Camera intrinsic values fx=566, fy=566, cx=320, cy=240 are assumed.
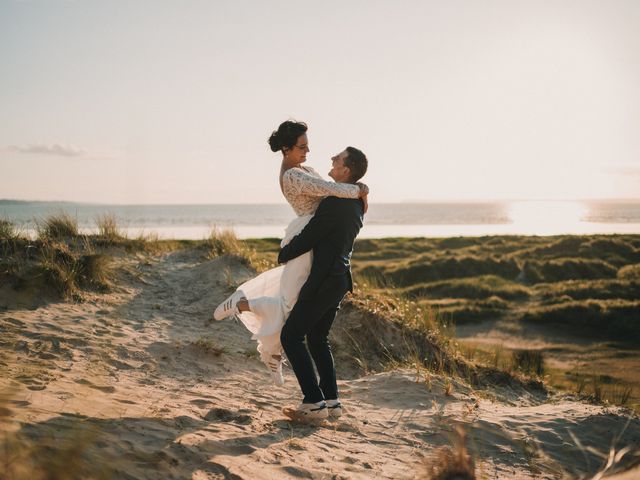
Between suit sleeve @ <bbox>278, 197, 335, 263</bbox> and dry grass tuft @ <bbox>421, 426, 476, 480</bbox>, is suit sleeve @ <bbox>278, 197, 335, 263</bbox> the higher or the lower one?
the higher one

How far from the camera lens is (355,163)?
4.77 meters

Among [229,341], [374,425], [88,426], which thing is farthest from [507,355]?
[88,426]

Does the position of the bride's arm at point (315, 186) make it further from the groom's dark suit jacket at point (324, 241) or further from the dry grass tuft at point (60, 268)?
the dry grass tuft at point (60, 268)

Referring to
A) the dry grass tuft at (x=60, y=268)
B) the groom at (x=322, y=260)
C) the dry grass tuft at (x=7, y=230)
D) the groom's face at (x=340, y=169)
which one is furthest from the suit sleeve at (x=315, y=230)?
the dry grass tuft at (x=7, y=230)

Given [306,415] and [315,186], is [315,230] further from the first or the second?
[306,415]

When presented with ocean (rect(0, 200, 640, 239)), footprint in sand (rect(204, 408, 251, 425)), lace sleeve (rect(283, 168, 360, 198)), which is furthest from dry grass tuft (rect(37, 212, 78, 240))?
lace sleeve (rect(283, 168, 360, 198))

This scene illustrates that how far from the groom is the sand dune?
2.05ft

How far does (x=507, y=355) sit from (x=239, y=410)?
28.1 feet

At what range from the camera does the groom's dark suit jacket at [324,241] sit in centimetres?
461

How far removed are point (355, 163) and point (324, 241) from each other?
72 cm

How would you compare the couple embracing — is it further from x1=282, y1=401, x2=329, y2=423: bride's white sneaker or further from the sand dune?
the sand dune

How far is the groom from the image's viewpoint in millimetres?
4621

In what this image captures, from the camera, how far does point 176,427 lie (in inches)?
173

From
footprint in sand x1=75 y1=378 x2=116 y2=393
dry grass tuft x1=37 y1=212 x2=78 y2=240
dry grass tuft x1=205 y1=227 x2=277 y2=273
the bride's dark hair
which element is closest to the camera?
the bride's dark hair
